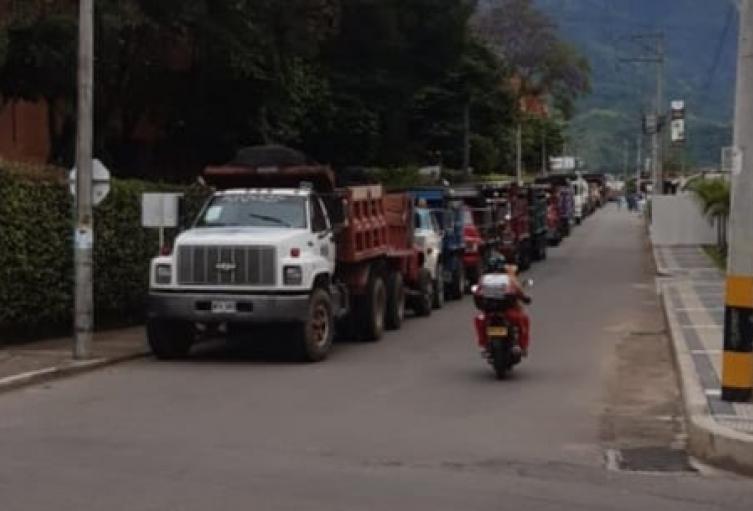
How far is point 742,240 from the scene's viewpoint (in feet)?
42.0

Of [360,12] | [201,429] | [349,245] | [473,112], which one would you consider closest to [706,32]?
[473,112]

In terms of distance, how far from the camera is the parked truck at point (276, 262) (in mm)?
18047

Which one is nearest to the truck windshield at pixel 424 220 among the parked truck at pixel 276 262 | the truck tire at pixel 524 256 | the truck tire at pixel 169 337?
the parked truck at pixel 276 262

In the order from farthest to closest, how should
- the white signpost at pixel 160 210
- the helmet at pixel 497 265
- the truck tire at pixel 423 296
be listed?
the truck tire at pixel 423 296 < the white signpost at pixel 160 210 < the helmet at pixel 497 265

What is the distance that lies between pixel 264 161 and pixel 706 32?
60418 mm

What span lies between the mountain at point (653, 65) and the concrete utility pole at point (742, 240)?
32.0m

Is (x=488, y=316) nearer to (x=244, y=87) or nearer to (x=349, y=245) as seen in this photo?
(x=349, y=245)

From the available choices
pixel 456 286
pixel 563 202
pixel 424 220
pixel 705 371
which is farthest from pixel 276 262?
pixel 563 202

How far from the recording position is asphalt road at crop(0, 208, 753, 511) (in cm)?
956

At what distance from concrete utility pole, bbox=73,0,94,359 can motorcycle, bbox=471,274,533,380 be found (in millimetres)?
5156

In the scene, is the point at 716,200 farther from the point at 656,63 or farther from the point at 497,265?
the point at 656,63

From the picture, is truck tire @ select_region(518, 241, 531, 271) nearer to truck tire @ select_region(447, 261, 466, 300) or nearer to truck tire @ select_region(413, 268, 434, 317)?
truck tire @ select_region(447, 261, 466, 300)

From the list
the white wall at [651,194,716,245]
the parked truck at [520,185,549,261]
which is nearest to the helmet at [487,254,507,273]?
the parked truck at [520,185,549,261]

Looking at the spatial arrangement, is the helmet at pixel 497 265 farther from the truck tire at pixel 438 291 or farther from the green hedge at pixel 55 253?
the truck tire at pixel 438 291
